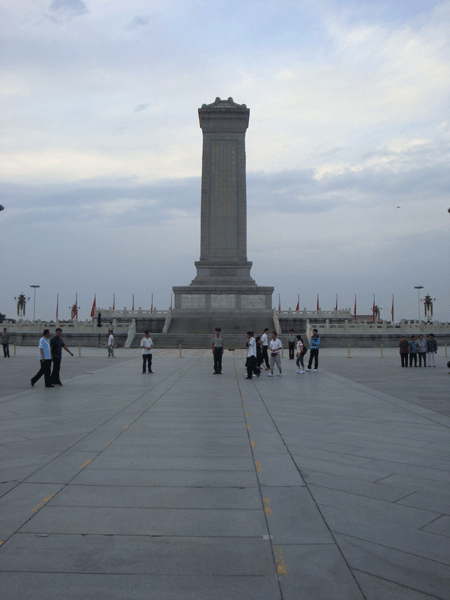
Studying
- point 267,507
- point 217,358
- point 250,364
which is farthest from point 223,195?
point 267,507

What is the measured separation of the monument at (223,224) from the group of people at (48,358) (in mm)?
33368

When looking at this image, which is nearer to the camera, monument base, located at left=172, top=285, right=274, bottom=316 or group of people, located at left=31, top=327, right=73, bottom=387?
group of people, located at left=31, top=327, right=73, bottom=387

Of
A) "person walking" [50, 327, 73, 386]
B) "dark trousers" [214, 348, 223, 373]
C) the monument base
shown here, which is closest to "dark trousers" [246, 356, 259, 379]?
"dark trousers" [214, 348, 223, 373]

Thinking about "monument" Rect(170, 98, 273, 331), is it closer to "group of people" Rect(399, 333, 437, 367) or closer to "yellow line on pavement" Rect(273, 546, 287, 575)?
"group of people" Rect(399, 333, 437, 367)

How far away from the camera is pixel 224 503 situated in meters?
4.96

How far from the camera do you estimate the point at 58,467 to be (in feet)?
20.3

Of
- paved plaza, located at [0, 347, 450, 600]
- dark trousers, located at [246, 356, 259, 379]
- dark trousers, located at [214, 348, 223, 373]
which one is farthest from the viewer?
dark trousers, located at [214, 348, 223, 373]

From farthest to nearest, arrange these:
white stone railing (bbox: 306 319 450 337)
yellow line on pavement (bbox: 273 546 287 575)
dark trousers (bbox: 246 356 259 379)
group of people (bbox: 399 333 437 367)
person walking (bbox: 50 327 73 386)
Answer: white stone railing (bbox: 306 319 450 337) → group of people (bbox: 399 333 437 367) → dark trousers (bbox: 246 356 259 379) → person walking (bbox: 50 327 73 386) → yellow line on pavement (bbox: 273 546 287 575)

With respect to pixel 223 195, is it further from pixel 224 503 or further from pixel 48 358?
pixel 224 503

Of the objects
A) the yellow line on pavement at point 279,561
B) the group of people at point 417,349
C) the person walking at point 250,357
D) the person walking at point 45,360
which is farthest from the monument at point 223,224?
the yellow line on pavement at point 279,561

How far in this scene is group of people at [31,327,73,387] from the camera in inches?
564

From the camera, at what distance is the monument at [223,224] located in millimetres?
48969

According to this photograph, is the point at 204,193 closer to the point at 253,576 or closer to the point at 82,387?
the point at 82,387

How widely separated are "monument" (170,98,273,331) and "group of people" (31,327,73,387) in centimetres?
3337
